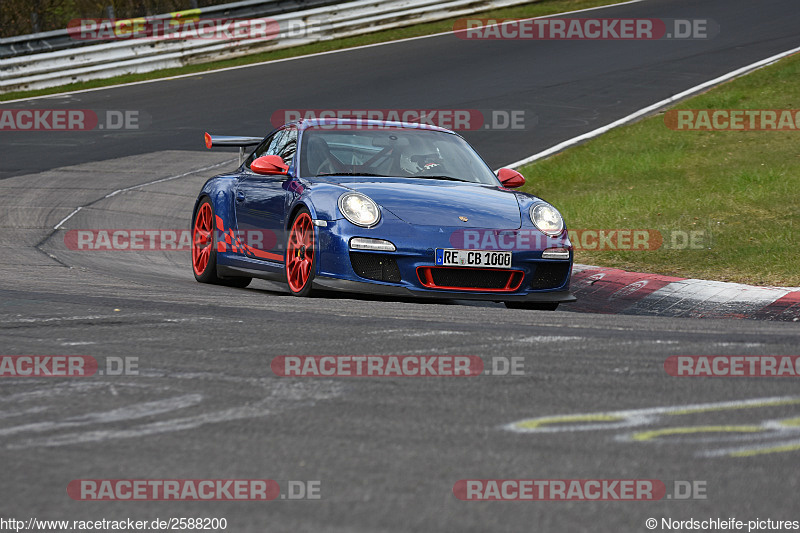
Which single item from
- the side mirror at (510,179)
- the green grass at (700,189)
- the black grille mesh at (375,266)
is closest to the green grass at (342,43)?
the green grass at (700,189)

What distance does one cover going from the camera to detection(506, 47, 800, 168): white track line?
14828 millimetres

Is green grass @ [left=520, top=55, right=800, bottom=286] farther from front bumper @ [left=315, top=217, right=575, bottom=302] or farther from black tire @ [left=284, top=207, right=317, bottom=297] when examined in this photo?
black tire @ [left=284, top=207, right=317, bottom=297]

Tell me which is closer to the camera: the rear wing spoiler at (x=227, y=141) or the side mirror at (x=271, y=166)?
the side mirror at (x=271, y=166)

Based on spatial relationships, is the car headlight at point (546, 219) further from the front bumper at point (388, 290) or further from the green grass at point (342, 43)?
the green grass at point (342, 43)

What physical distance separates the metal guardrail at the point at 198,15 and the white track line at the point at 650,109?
9.43m

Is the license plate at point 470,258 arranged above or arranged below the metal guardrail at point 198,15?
below

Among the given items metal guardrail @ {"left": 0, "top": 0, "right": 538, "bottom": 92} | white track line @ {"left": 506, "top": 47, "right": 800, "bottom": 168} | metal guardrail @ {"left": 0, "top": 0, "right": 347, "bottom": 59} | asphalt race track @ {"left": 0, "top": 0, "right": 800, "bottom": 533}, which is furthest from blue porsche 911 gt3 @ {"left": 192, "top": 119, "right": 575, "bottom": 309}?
metal guardrail @ {"left": 0, "top": 0, "right": 347, "bottom": 59}

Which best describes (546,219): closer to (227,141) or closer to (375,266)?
(375,266)

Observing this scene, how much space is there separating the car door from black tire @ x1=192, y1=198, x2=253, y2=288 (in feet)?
1.52

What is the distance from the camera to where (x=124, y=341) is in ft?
16.3

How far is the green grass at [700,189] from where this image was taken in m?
8.89

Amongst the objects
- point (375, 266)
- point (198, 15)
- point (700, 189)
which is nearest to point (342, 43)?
point (198, 15)

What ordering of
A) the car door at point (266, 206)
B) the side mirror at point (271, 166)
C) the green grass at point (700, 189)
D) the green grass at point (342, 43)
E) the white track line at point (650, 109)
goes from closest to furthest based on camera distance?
1. the car door at point (266, 206)
2. the side mirror at point (271, 166)
3. the green grass at point (700, 189)
4. the white track line at point (650, 109)
5. the green grass at point (342, 43)

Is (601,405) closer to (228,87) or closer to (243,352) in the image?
(243,352)
